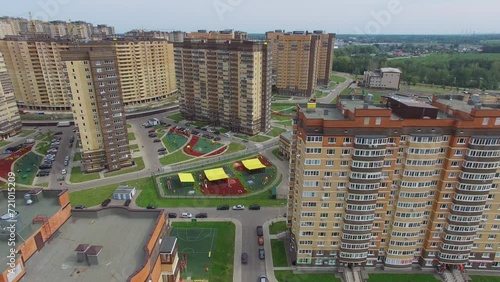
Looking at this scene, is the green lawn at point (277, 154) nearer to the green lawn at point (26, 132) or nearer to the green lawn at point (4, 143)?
the green lawn at point (4, 143)

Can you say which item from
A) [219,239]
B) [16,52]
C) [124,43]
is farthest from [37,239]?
[16,52]

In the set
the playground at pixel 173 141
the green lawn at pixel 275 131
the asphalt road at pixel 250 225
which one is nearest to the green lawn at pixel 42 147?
the playground at pixel 173 141

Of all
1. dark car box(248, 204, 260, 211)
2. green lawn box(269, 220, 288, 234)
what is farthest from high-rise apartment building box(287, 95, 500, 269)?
dark car box(248, 204, 260, 211)

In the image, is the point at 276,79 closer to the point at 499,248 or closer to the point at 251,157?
the point at 251,157

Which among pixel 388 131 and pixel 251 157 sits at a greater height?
pixel 388 131

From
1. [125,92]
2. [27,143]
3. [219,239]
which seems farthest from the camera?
[125,92]

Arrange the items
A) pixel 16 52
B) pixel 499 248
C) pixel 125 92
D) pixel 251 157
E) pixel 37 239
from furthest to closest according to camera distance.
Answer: pixel 125 92, pixel 16 52, pixel 251 157, pixel 499 248, pixel 37 239
